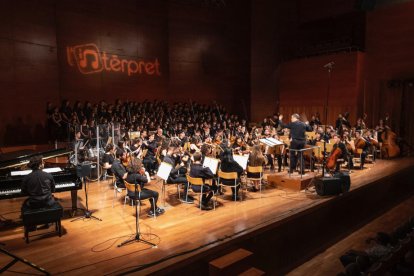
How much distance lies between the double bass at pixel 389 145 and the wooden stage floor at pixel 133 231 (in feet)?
16.6

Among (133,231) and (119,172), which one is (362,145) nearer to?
(119,172)

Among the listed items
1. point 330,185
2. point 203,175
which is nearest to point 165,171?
point 203,175

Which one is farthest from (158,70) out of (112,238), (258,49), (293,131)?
(112,238)

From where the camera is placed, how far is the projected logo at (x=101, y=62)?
512 inches

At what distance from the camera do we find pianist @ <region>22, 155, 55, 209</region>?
4.82m

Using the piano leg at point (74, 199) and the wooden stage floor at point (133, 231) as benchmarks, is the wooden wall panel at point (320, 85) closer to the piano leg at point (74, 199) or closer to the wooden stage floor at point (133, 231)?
the wooden stage floor at point (133, 231)

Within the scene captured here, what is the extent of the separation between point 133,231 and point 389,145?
10.3m

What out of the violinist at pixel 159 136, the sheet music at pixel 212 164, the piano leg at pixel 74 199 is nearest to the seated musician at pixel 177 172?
the sheet music at pixel 212 164

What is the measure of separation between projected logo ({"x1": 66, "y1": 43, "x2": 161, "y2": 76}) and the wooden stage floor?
746 centimetres

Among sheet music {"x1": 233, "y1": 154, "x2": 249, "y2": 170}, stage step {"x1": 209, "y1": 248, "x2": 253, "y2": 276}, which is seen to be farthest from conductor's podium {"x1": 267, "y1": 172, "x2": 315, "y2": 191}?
stage step {"x1": 209, "y1": 248, "x2": 253, "y2": 276}

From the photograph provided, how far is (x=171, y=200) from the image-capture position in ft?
23.0

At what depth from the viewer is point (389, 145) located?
38.5 ft

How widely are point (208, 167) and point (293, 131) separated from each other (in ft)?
8.82

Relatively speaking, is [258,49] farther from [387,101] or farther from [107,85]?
[107,85]
